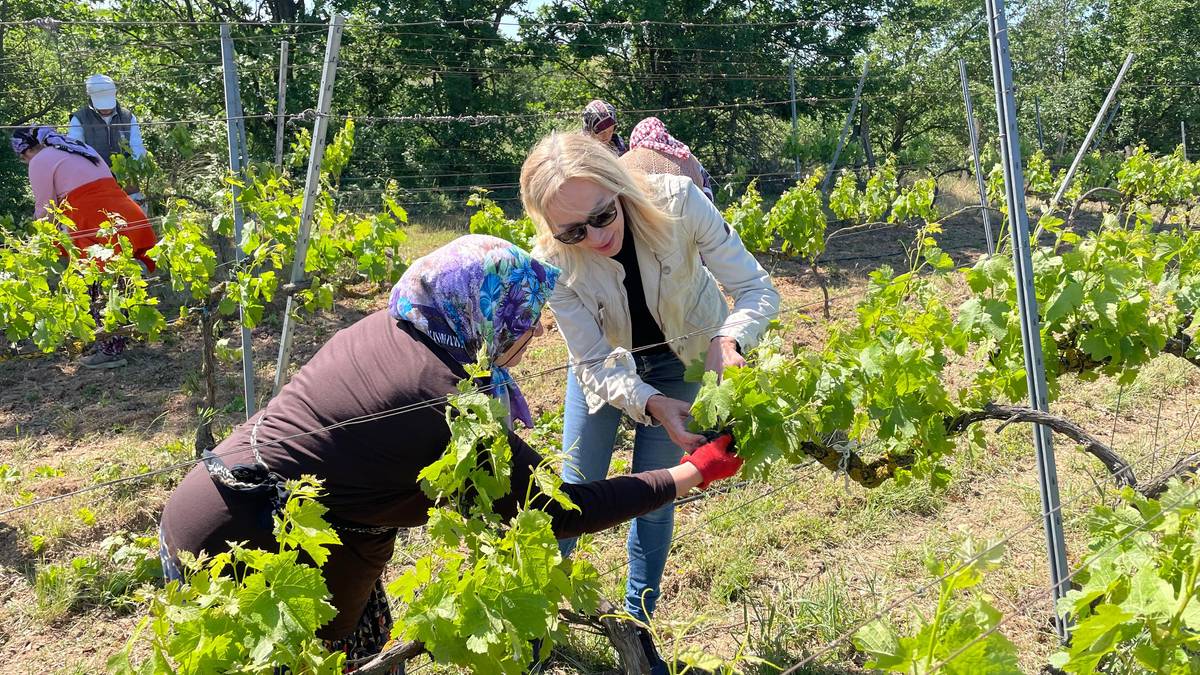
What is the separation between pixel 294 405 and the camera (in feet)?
5.66

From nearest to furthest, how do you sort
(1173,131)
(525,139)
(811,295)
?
(811,295) < (525,139) < (1173,131)

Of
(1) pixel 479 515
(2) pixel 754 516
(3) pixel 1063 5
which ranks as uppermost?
(3) pixel 1063 5

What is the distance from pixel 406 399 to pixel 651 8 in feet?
43.4

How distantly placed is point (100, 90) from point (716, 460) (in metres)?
5.84

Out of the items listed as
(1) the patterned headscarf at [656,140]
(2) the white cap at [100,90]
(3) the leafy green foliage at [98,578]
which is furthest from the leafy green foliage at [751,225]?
(3) the leafy green foliage at [98,578]

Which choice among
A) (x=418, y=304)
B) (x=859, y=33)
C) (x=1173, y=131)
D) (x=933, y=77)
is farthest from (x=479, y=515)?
(x=1173, y=131)

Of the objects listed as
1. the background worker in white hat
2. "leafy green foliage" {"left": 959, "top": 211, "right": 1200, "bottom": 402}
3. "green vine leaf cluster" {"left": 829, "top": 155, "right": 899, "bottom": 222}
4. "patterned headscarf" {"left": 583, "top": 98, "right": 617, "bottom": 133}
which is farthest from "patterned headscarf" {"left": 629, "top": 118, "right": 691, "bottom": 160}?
"green vine leaf cluster" {"left": 829, "top": 155, "right": 899, "bottom": 222}

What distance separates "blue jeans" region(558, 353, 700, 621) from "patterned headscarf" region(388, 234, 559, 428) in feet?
2.13

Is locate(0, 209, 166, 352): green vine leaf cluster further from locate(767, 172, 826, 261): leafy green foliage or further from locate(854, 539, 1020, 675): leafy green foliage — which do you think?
locate(767, 172, 826, 261): leafy green foliage

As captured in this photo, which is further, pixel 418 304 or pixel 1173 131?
pixel 1173 131

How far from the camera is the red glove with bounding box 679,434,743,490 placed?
6.10ft

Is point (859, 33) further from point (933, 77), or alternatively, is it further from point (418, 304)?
point (418, 304)

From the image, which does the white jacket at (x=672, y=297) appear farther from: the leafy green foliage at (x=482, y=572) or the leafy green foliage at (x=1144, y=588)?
the leafy green foliage at (x=1144, y=588)

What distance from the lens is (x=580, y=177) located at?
6.52 feet
